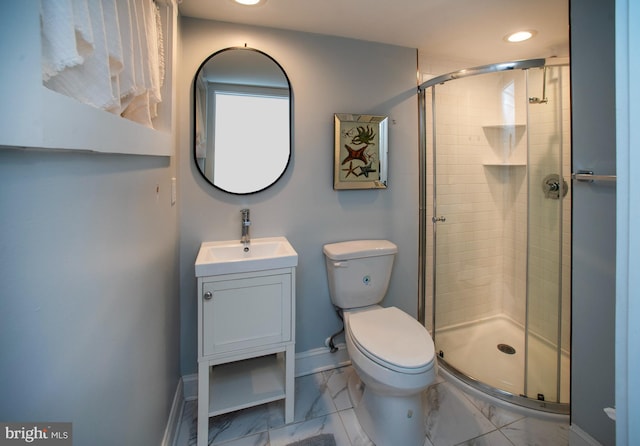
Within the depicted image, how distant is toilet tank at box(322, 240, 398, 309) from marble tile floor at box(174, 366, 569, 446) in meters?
0.58

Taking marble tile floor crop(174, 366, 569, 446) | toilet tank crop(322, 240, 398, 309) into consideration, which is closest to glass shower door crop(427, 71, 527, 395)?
marble tile floor crop(174, 366, 569, 446)

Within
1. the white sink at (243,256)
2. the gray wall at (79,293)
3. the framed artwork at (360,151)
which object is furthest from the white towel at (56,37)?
the framed artwork at (360,151)

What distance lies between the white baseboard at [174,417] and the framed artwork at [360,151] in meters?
1.49

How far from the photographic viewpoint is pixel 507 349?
2055 millimetres

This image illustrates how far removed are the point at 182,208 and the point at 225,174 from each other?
311mm

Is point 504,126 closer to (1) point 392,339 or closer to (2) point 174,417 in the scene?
(1) point 392,339

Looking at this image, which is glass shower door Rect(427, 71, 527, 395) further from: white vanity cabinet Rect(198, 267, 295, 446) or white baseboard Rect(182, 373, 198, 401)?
white baseboard Rect(182, 373, 198, 401)

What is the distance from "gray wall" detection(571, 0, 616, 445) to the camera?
1.18 meters

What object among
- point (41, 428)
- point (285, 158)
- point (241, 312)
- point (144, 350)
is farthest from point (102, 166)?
point (285, 158)

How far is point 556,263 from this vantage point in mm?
1762

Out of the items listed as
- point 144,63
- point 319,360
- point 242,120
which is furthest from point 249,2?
point 319,360

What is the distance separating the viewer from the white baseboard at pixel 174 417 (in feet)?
4.24

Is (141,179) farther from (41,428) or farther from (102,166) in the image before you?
(41,428)

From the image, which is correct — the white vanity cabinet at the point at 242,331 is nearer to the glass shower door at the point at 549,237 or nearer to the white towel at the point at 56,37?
the white towel at the point at 56,37
